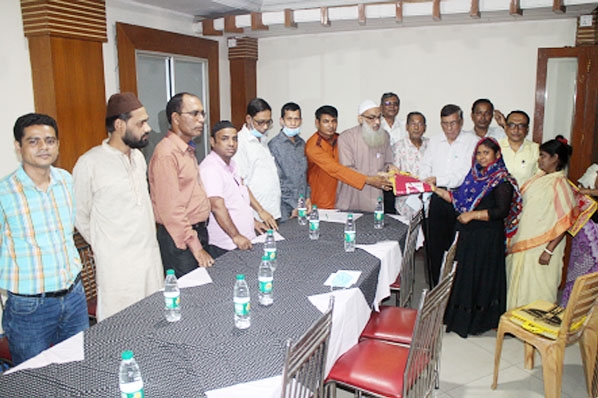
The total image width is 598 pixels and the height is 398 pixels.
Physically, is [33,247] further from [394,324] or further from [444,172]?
[444,172]

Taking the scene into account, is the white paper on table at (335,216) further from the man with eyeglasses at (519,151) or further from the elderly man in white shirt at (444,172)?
the man with eyeglasses at (519,151)

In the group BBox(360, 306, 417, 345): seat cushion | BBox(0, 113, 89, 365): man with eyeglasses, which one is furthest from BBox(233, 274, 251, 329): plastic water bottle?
BBox(360, 306, 417, 345): seat cushion

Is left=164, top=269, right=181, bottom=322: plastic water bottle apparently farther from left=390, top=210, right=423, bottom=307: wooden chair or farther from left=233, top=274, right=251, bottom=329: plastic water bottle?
left=390, top=210, right=423, bottom=307: wooden chair

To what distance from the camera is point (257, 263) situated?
2795mm

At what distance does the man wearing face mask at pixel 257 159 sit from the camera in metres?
4.01

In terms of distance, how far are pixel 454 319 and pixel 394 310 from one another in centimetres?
97

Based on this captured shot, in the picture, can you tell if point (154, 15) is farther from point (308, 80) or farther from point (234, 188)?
point (234, 188)

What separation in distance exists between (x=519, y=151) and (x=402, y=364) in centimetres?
258

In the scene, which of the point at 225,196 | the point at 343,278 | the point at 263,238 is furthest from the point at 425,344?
the point at 225,196

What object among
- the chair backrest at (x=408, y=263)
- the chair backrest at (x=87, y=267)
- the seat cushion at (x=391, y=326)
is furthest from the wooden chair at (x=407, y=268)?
the chair backrest at (x=87, y=267)

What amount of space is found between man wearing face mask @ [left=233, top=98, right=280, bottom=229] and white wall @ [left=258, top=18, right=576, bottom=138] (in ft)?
8.06

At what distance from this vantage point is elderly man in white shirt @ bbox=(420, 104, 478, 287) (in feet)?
13.7

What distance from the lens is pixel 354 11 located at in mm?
4727

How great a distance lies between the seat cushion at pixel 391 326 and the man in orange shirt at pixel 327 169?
1.37 m
